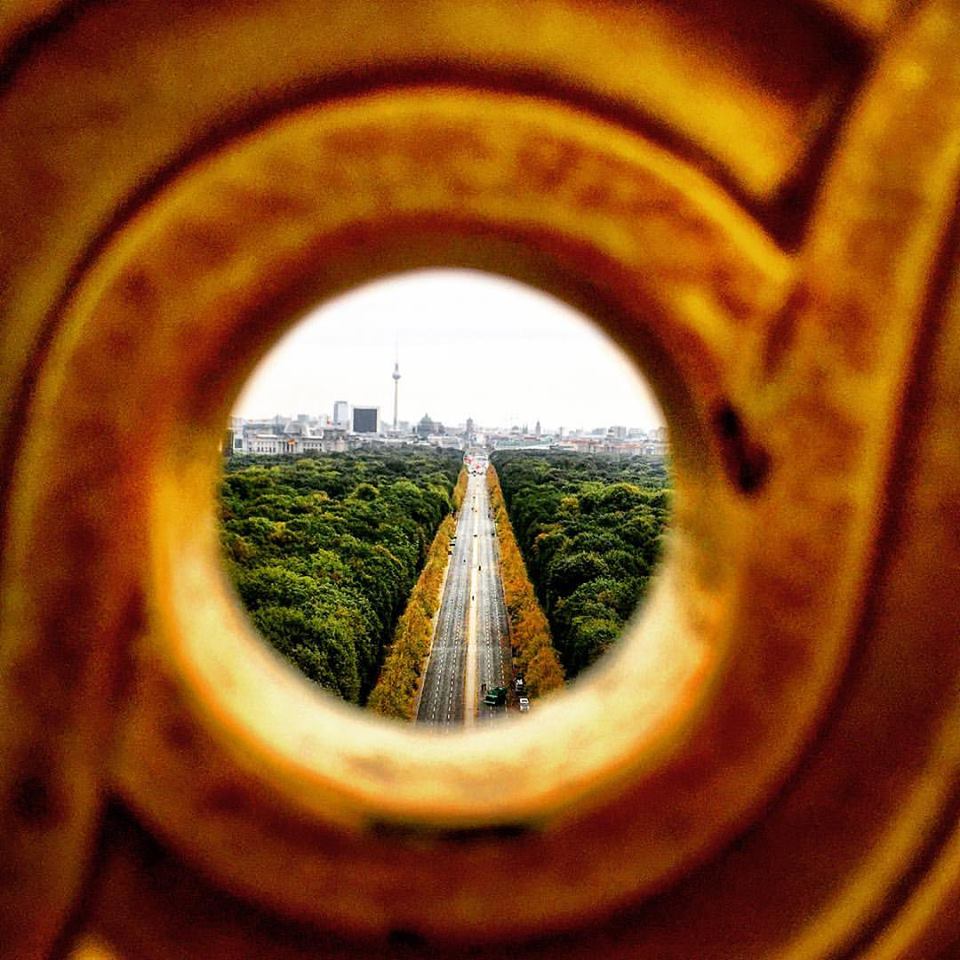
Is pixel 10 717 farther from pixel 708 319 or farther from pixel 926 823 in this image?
pixel 926 823

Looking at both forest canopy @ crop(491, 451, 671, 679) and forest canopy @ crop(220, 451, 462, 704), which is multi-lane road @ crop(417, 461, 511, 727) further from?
forest canopy @ crop(491, 451, 671, 679)

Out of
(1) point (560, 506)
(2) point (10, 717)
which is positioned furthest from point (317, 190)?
(1) point (560, 506)

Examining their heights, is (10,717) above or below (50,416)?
below

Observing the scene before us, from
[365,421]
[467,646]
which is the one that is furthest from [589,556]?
[365,421]

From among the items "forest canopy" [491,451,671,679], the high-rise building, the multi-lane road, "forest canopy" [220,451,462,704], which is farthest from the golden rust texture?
the high-rise building

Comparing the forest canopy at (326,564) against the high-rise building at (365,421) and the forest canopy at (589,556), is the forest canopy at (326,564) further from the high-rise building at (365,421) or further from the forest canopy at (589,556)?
the high-rise building at (365,421)

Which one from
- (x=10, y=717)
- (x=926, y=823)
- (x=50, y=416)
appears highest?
(x=50, y=416)

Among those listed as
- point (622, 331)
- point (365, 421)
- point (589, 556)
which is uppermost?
point (365, 421)

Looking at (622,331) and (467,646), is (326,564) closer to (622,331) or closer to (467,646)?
(467,646)
